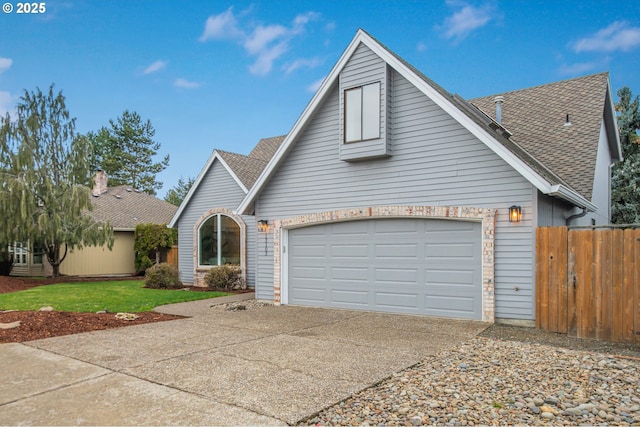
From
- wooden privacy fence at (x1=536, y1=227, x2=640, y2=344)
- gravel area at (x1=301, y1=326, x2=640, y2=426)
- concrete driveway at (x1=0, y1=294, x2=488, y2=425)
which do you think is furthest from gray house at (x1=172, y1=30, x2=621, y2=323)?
gravel area at (x1=301, y1=326, x2=640, y2=426)

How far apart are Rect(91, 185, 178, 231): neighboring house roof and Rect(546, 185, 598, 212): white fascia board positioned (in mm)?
19954

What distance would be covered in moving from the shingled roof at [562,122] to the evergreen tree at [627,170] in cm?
817

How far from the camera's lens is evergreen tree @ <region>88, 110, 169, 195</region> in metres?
43.4

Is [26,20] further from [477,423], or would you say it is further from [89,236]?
[477,423]

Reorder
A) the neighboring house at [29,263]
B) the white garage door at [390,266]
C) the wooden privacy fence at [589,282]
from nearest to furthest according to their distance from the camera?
the wooden privacy fence at [589,282] → the white garage door at [390,266] → the neighboring house at [29,263]

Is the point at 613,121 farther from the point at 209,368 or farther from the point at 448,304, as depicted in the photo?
the point at 209,368

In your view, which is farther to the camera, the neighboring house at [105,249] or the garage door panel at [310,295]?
the neighboring house at [105,249]

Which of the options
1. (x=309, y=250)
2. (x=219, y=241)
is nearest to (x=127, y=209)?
(x=219, y=241)

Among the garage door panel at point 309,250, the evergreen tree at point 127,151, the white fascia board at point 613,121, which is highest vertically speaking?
the evergreen tree at point 127,151

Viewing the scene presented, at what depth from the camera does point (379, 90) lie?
32.8 feet

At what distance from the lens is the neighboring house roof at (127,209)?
22.8 meters

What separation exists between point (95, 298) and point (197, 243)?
4.70 meters

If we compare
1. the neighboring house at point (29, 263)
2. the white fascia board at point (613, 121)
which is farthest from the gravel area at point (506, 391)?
the neighboring house at point (29, 263)

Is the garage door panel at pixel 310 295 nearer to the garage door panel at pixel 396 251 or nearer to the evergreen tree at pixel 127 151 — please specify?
the garage door panel at pixel 396 251
